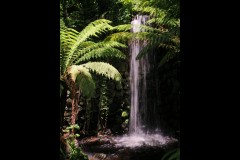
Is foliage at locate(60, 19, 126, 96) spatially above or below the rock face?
above

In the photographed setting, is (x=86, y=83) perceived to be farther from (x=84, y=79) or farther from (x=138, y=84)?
(x=138, y=84)

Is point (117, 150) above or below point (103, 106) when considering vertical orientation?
below

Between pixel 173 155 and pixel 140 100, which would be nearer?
pixel 173 155

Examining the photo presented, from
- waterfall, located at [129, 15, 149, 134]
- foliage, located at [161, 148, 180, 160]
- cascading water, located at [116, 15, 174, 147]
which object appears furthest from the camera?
waterfall, located at [129, 15, 149, 134]

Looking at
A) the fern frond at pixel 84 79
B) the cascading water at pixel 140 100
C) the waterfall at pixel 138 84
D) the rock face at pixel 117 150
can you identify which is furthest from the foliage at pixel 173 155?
the waterfall at pixel 138 84

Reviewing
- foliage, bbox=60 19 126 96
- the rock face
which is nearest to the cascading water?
the rock face

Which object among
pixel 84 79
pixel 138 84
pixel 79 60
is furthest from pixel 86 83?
pixel 138 84

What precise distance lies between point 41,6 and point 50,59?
0.48 feet

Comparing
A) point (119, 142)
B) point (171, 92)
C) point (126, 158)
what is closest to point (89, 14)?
point (171, 92)

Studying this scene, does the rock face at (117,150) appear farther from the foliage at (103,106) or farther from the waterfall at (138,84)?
the waterfall at (138,84)

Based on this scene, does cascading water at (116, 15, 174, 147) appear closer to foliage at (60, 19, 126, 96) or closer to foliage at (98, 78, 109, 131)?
foliage at (98, 78, 109, 131)

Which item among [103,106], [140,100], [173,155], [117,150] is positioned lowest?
[117,150]

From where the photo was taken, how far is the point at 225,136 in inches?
26.2

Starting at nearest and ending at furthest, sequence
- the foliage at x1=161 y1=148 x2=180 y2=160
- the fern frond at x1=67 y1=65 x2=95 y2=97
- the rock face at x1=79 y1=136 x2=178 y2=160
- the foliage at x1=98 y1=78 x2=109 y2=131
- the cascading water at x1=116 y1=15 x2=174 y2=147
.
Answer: the foliage at x1=161 y1=148 x2=180 y2=160 < the fern frond at x1=67 y1=65 x2=95 y2=97 < the rock face at x1=79 y1=136 x2=178 y2=160 < the foliage at x1=98 y1=78 x2=109 y2=131 < the cascading water at x1=116 y1=15 x2=174 y2=147
